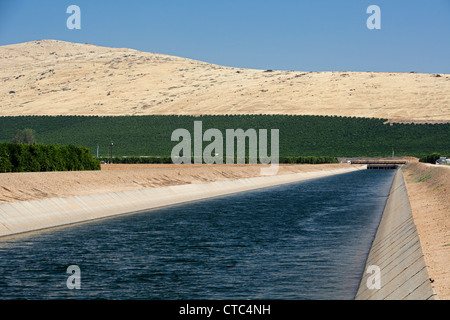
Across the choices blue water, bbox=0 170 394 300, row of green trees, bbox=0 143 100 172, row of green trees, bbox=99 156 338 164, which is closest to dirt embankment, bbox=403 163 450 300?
blue water, bbox=0 170 394 300

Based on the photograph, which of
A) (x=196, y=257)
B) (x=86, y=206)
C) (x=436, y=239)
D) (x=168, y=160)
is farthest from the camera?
(x=168, y=160)

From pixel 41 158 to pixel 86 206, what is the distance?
1953cm

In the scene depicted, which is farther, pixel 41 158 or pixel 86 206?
pixel 41 158

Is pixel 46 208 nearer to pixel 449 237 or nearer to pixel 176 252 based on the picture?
pixel 176 252

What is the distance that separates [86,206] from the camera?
1567 inches

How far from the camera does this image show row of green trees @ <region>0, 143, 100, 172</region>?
53.3 metres

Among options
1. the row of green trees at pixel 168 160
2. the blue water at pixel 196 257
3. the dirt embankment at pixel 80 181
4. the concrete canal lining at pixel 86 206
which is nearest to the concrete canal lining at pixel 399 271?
the blue water at pixel 196 257

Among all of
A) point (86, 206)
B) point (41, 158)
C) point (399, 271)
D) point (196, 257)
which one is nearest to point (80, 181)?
point (41, 158)

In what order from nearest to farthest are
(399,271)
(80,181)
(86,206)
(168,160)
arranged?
(399,271) < (86,206) < (80,181) < (168,160)

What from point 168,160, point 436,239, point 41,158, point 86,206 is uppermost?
point 41,158

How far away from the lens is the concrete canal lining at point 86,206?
3234 cm

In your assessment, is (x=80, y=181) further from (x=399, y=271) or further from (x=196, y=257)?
(x=399, y=271)
